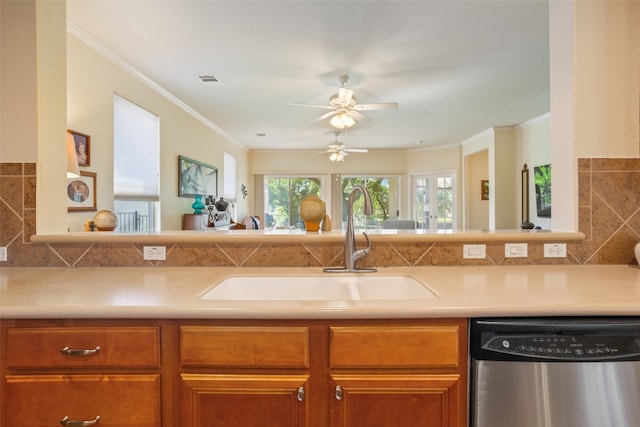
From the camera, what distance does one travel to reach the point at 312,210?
1711 millimetres

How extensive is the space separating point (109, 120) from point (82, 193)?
0.72 m

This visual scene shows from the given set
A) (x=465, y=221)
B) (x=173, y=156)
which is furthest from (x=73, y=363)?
(x=465, y=221)

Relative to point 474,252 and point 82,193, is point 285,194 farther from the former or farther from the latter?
point 474,252

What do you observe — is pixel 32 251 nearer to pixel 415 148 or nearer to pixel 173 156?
pixel 173 156

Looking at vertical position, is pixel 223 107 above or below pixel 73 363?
above

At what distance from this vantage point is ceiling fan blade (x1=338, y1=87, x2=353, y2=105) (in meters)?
3.25

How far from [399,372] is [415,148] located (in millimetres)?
7321

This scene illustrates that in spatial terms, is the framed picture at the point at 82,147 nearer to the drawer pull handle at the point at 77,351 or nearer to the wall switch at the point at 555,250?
the drawer pull handle at the point at 77,351

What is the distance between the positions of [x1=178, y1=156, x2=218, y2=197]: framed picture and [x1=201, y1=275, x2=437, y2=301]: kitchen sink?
9.95 feet

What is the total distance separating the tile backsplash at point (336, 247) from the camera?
1.62 m

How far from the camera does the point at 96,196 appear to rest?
269cm

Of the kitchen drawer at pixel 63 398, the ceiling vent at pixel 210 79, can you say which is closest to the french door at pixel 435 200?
the ceiling vent at pixel 210 79

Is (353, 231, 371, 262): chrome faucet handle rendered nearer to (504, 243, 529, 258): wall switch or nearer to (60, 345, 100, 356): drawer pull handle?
(504, 243, 529, 258): wall switch

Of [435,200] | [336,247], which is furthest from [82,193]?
[435,200]
